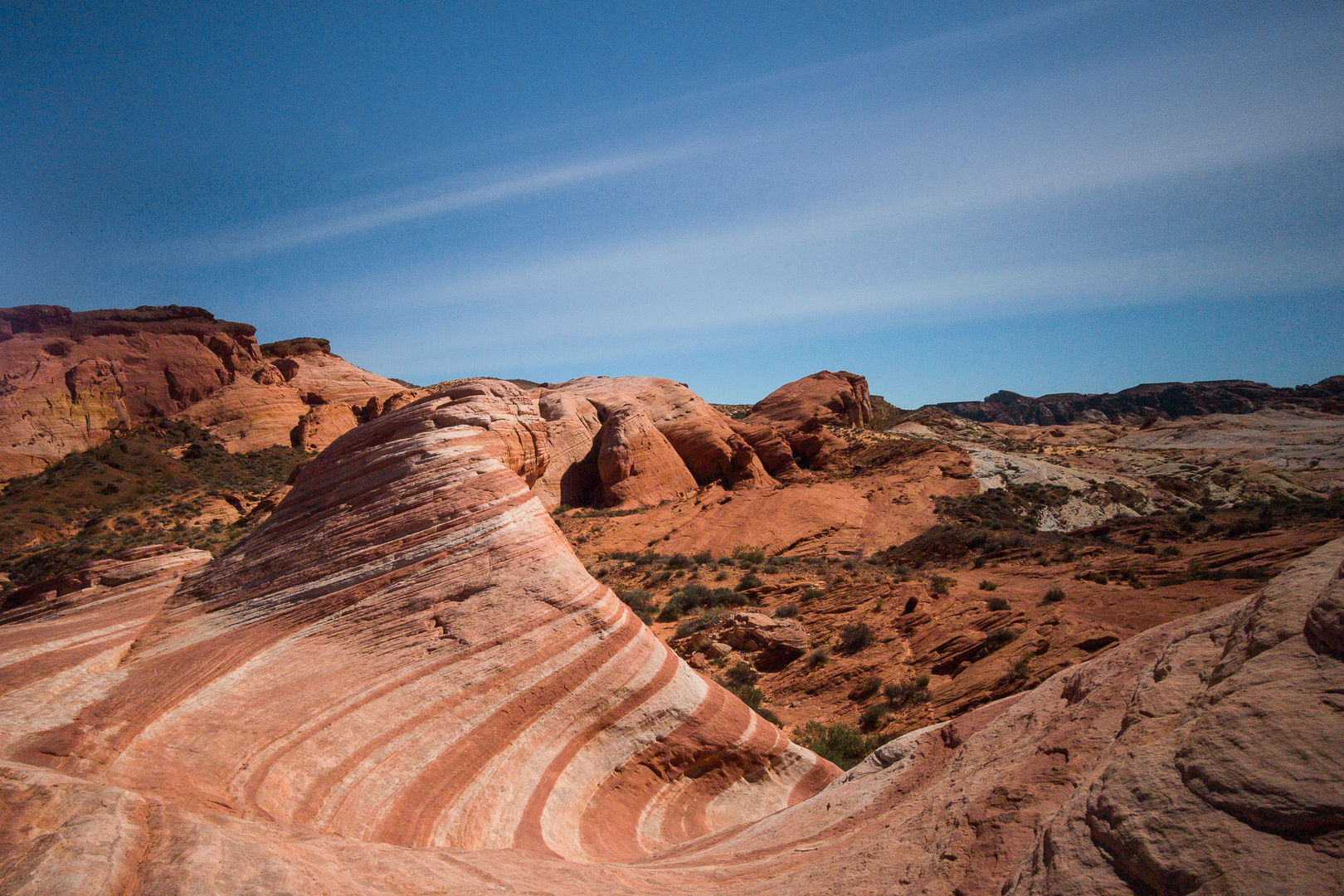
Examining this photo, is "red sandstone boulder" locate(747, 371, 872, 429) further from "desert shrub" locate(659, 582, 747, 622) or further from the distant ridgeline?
the distant ridgeline

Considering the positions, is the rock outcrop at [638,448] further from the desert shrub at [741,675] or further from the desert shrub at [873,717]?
the desert shrub at [873,717]

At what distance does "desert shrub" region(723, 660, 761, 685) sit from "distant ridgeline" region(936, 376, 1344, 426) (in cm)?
8822

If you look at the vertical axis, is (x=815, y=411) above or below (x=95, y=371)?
below

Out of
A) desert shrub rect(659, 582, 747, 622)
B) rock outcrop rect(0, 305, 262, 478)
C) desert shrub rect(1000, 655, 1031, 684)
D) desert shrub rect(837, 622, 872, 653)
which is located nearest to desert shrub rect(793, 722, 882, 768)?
desert shrub rect(1000, 655, 1031, 684)

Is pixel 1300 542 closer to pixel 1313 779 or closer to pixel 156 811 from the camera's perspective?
pixel 1313 779

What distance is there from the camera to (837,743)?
34.5 ft


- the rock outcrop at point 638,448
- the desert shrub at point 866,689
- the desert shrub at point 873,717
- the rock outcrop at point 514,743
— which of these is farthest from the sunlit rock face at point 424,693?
the rock outcrop at point 638,448

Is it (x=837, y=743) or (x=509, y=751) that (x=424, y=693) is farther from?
(x=837, y=743)

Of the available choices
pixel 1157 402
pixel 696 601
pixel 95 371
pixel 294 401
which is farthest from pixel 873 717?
pixel 1157 402

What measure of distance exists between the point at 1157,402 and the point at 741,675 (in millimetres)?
124974

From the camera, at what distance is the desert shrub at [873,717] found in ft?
36.8

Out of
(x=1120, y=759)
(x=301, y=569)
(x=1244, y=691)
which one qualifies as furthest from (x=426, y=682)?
(x=1244, y=691)

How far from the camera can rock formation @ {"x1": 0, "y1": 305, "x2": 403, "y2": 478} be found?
38375 millimetres

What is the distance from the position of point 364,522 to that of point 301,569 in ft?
2.89
